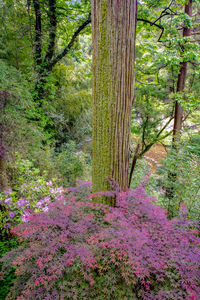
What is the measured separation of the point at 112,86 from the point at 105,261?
1.33m

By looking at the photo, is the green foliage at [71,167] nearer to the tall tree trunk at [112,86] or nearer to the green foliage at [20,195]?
the green foliage at [20,195]

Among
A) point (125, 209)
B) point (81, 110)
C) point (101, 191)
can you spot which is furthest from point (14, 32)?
point (125, 209)

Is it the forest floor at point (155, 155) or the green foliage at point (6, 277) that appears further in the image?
the forest floor at point (155, 155)

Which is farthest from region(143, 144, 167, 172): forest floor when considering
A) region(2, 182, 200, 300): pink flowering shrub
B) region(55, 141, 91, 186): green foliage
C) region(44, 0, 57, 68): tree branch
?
region(2, 182, 200, 300): pink flowering shrub

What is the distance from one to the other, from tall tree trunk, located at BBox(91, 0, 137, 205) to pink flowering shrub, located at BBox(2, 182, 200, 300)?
0.47 metres

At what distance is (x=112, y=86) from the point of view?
1.38m

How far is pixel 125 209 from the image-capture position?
1411mm

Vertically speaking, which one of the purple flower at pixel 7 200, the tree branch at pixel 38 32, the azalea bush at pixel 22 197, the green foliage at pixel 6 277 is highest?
the tree branch at pixel 38 32

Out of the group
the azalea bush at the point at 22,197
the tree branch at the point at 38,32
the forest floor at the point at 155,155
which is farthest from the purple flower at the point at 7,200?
the forest floor at the point at 155,155

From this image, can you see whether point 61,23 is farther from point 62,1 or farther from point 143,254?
point 143,254

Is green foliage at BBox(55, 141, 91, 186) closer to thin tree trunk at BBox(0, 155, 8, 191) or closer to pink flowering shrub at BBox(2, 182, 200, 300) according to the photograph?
Answer: thin tree trunk at BBox(0, 155, 8, 191)

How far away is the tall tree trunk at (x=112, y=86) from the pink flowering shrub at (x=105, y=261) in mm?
466

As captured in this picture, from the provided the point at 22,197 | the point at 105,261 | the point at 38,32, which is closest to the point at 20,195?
the point at 22,197

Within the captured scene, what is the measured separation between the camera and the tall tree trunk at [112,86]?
129 centimetres
